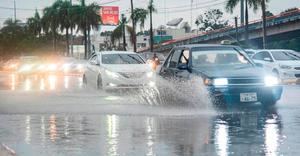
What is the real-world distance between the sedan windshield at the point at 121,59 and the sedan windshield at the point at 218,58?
7.18 m

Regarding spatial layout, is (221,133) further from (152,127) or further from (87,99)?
(87,99)

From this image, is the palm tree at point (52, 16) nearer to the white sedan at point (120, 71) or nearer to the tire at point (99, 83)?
the white sedan at point (120, 71)

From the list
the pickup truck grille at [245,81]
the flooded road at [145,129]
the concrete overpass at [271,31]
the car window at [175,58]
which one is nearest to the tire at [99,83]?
the flooded road at [145,129]

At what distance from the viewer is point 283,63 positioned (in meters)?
28.1

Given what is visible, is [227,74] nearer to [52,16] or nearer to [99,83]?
[99,83]

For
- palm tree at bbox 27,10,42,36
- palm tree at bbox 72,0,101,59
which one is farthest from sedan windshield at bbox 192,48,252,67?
palm tree at bbox 27,10,42,36

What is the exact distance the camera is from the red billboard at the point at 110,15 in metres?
119

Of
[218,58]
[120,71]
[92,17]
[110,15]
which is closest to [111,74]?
[120,71]

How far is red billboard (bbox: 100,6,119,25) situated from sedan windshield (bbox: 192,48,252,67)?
103 meters

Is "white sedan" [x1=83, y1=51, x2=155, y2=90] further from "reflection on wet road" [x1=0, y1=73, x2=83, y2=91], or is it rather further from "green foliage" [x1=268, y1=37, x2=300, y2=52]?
"green foliage" [x1=268, y1=37, x2=300, y2=52]

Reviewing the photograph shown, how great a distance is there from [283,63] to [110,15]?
9274 cm

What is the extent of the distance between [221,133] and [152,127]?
1.48 meters

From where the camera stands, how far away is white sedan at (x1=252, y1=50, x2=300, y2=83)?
27703 mm

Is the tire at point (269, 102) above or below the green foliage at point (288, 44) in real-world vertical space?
below
